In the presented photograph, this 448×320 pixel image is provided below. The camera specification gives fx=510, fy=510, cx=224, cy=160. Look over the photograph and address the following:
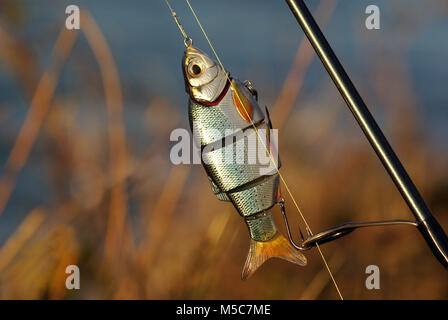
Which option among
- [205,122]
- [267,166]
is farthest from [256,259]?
[205,122]

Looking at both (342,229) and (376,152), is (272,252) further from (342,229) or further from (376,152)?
(376,152)

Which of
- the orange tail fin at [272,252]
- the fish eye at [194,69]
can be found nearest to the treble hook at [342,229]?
the orange tail fin at [272,252]

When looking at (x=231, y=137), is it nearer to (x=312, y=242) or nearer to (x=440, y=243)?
(x=312, y=242)

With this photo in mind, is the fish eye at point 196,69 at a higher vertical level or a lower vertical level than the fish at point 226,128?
higher

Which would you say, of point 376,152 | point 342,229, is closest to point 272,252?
point 342,229

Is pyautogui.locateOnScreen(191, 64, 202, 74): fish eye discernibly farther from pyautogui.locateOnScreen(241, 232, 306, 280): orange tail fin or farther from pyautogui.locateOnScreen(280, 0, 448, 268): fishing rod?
pyautogui.locateOnScreen(241, 232, 306, 280): orange tail fin

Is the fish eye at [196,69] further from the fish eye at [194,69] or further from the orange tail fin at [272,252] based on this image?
the orange tail fin at [272,252]

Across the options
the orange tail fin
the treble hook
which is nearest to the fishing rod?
the treble hook
